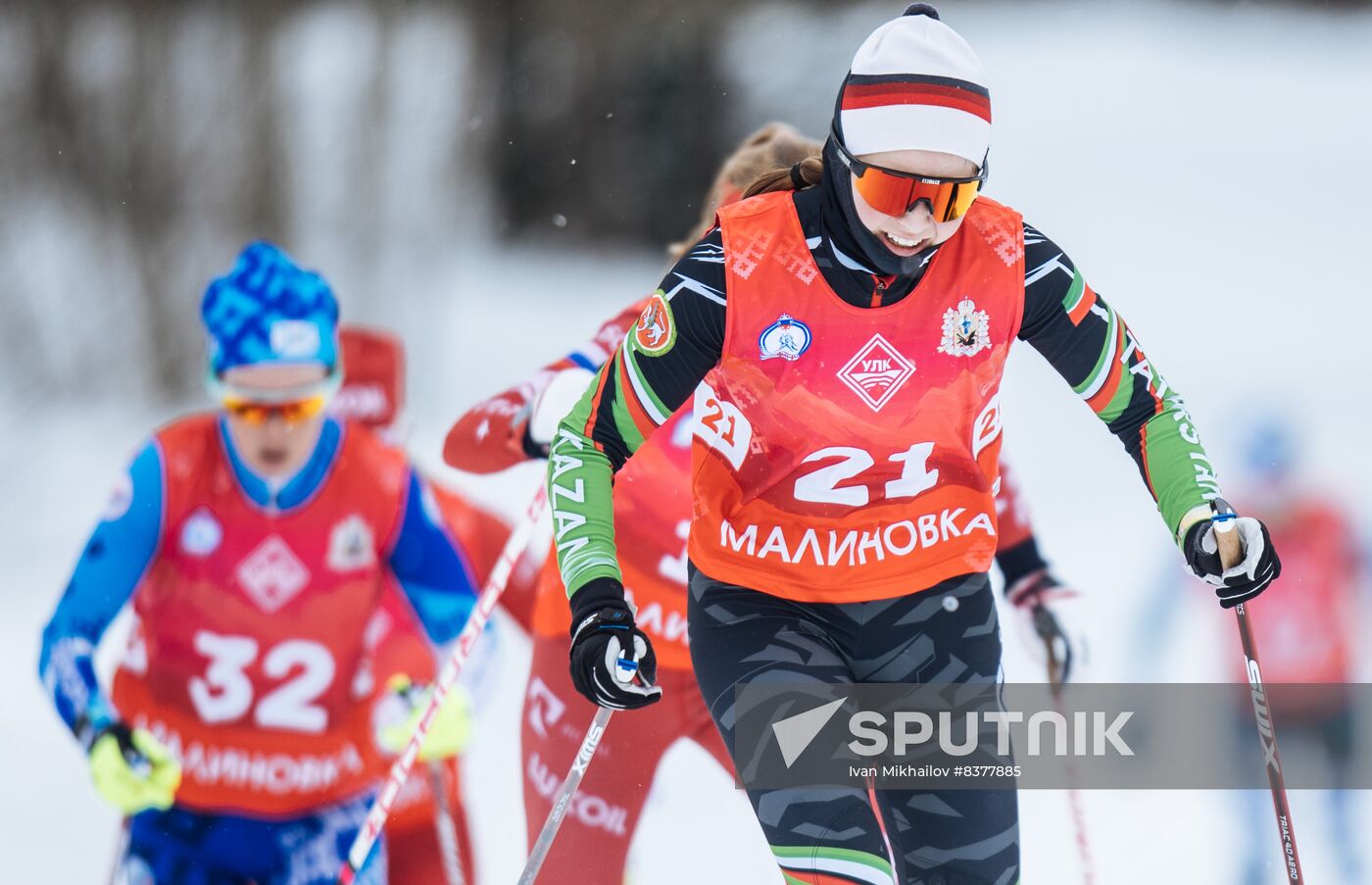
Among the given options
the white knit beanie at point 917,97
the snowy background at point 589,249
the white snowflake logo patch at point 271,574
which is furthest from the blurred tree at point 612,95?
the white knit beanie at point 917,97

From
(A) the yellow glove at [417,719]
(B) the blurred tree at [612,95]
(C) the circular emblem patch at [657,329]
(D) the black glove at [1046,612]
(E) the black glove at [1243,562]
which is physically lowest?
(A) the yellow glove at [417,719]

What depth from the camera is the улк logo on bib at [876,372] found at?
2662 millimetres

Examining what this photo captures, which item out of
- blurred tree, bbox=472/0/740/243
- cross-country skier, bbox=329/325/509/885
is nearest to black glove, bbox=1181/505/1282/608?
cross-country skier, bbox=329/325/509/885

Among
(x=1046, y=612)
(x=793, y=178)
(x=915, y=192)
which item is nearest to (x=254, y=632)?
(x=793, y=178)

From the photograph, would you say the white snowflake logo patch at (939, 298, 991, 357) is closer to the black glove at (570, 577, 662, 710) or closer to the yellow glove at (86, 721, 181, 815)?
the black glove at (570, 577, 662, 710)

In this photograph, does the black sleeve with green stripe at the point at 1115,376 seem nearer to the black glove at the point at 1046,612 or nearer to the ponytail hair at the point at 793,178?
the ponytail hair at the point at 793,178

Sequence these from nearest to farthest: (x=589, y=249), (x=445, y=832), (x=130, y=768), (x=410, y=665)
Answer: (x=130, y=768) < (x=445, y=832) < (x=410, y=665) < (x=589, y=249)

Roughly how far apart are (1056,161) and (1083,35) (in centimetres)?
211

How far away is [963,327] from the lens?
2.69 m

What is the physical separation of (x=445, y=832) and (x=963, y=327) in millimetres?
1959

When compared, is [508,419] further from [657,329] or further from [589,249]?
[589,249]

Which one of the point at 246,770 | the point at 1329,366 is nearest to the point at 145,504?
the point at 246,770

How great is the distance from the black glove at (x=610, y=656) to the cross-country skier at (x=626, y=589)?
0.90 meters

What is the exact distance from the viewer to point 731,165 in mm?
3600
